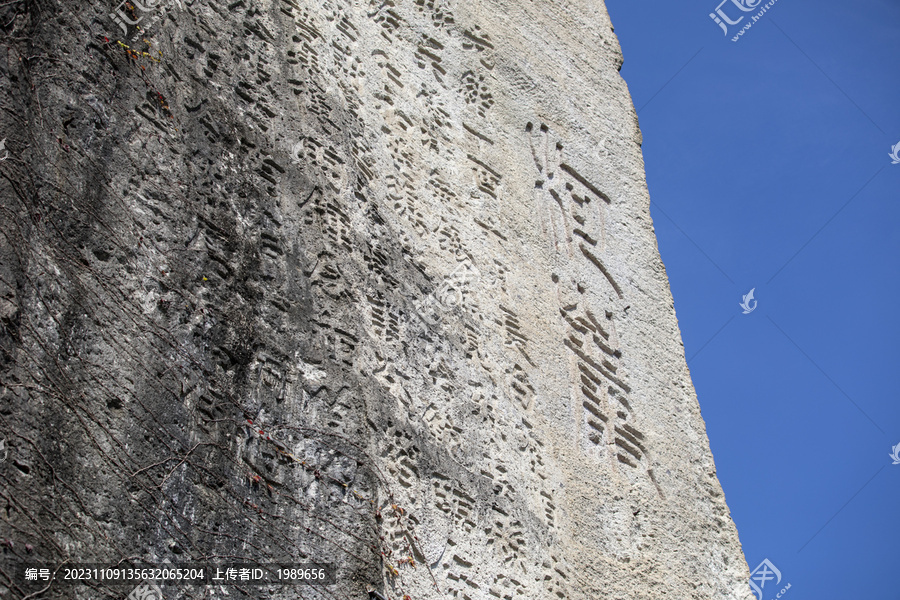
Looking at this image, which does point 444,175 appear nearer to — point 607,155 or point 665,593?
point 607,155

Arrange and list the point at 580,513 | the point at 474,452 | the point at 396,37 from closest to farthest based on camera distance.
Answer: the point at 474,452
the point at 580,513
the point at 396,37

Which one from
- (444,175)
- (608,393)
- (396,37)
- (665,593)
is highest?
(396,37)

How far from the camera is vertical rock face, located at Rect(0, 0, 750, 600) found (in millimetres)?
1969

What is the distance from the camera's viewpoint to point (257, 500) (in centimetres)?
216

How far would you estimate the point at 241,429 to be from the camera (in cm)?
223

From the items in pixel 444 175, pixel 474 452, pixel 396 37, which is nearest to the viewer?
pixel 474 452

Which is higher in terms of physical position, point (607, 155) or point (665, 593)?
point (607, 155)

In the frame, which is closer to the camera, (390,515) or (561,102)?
(390,515)

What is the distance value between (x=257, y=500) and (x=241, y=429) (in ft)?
0.64

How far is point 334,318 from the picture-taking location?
2689 millimetres

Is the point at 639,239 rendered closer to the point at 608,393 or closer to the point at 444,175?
the point at 608,393

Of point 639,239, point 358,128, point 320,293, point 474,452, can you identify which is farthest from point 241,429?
point 639,239

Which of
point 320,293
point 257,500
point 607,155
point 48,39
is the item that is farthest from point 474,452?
point 607,155

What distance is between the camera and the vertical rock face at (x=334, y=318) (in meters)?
1.97
